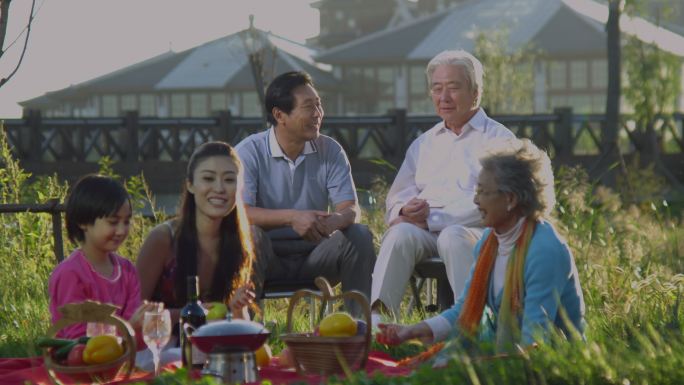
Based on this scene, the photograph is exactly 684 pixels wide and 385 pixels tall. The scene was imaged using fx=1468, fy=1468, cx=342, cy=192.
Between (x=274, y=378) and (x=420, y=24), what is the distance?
51063 millimetres

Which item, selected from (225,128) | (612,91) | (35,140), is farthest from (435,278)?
(35,140)

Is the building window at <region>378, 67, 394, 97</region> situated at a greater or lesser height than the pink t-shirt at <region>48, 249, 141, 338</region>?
greater

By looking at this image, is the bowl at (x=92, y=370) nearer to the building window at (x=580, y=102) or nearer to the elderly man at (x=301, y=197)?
the elderly man at (x=301, y=197)

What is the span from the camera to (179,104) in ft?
194

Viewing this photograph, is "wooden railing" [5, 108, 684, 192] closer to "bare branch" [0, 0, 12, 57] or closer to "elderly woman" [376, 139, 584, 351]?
"bare branch" [0, 0, 12, 57]

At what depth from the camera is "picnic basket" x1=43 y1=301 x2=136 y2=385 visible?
4410 mm

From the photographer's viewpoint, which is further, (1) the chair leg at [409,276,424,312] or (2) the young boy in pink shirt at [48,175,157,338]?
(1) the chair leg at [409,276,424,312]

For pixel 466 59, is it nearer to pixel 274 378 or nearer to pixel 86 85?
pixel 274 378

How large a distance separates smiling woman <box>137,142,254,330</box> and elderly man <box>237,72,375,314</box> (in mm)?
875

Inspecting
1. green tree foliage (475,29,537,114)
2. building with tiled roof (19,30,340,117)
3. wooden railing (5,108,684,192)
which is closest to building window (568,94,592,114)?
building with tiled roof (19,30,340,117)

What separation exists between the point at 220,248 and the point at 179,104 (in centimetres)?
5393

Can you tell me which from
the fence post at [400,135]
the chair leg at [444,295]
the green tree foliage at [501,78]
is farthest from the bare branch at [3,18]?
the green tree foliage at [501,78]

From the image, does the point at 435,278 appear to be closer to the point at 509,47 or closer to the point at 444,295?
the point at 444,295

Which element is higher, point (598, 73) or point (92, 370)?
point (598, 73)
